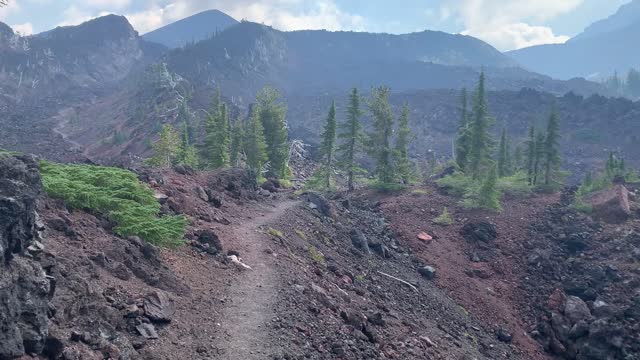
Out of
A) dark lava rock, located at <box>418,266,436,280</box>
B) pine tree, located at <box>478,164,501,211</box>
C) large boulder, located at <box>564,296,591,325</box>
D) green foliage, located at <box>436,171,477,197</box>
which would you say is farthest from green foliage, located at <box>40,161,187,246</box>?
green foliage, located at <box>436,171,477,197</box>

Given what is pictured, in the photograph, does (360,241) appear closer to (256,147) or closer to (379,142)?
(379,142)

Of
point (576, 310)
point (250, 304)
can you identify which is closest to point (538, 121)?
point (576, 310)

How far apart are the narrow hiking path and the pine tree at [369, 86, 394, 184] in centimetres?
2427

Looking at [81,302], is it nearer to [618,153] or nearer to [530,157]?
[530,157]

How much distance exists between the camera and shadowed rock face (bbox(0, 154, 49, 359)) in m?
9.73

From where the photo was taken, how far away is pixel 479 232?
1423 inches

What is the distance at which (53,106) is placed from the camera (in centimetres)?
15475

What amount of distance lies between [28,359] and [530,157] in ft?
169

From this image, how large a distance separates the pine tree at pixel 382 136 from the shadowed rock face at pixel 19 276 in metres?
37.0

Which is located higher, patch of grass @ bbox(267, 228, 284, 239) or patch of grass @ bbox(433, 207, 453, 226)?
patch of grass @ bbox(267, 228, 284, 239)

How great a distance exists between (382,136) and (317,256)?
2549 centimetres

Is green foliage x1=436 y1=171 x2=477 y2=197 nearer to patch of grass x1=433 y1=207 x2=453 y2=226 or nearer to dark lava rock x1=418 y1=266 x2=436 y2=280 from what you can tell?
patch of grass x1=433 y1=207 x2=453 y2=226

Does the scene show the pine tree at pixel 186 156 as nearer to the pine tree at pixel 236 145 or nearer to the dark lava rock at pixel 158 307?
the pine tree at pixel 236 145

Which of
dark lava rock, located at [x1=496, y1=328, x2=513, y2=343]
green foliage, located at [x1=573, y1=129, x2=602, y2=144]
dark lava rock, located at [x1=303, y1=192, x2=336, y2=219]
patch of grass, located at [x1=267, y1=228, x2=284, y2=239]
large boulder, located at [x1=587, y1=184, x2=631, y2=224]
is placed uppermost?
patch of grass, located at [x1=267, y1=228, x2=284, y2=239]
